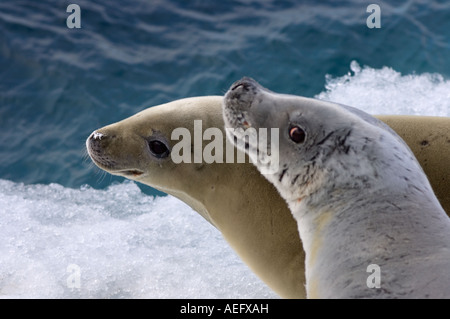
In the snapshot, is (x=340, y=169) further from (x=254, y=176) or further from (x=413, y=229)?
(x=254, y=176)

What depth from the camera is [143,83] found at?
6547 mm

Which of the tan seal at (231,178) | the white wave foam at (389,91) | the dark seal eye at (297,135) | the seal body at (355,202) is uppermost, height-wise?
the white wave foam at (389,91)

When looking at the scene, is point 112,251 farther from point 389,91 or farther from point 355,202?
point 389,91

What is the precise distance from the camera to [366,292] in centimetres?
171

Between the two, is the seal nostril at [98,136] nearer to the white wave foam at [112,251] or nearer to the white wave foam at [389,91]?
the white wave foam at [112,251]

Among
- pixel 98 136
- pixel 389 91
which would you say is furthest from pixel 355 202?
pixel 389 91

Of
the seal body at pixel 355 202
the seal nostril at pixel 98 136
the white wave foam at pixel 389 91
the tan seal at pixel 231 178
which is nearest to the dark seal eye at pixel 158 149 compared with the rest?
the tan seal at pixel 231 178

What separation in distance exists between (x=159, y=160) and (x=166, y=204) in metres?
1.96

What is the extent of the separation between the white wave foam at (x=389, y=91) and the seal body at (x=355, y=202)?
354 cm

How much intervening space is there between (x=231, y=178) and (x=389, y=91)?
11.9ft

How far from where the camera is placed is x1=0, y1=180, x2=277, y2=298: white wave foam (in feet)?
11.7

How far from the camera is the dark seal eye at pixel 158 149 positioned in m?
2.89

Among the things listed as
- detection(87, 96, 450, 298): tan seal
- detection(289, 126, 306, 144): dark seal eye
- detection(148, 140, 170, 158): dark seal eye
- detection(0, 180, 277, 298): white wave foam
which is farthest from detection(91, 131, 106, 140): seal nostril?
detection(289, 126, 306, 144): dark seal eye

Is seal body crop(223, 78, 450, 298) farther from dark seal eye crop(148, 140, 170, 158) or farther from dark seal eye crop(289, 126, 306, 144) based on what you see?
dark seal eye crop(148, 140, 170, 158)
